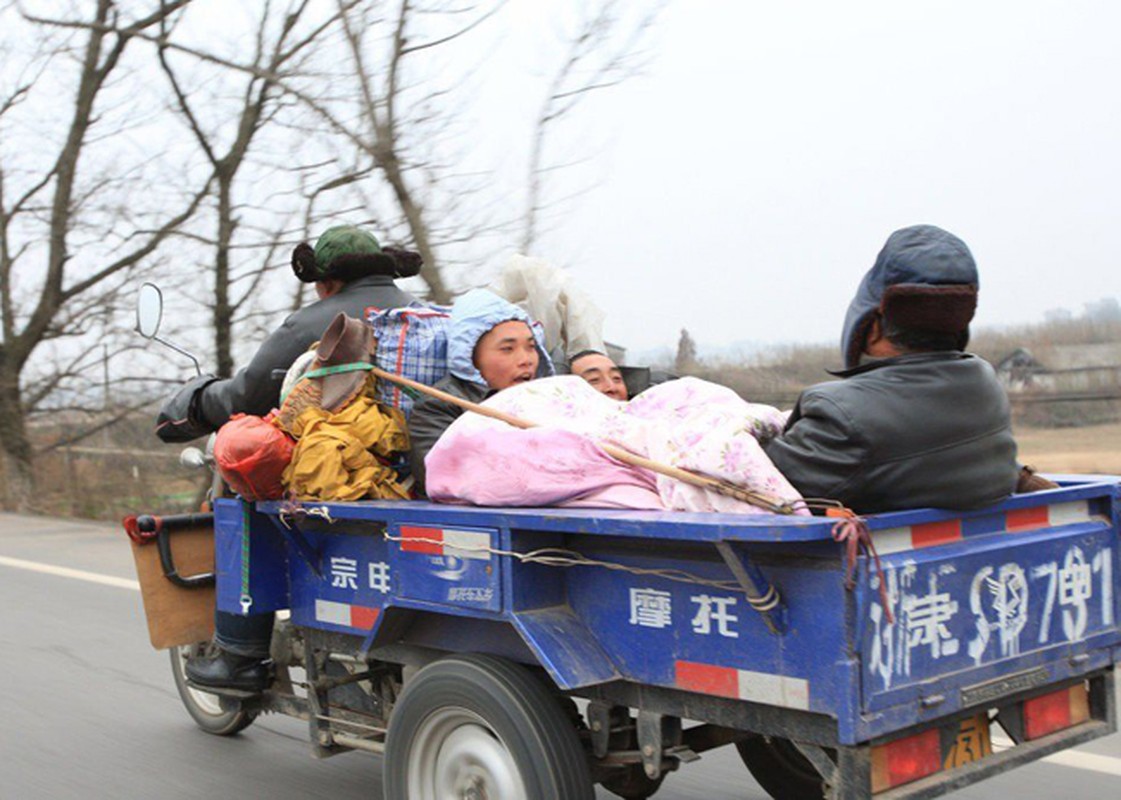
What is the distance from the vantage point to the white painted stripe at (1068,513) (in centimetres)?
337

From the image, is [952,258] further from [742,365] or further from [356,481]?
[742,365]

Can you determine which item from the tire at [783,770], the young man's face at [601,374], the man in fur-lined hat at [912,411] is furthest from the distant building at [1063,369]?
the man in fur-lined hat at [912,411]

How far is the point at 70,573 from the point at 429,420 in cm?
623

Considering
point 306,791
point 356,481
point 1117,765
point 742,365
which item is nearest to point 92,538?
point 742,365

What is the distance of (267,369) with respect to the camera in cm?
455

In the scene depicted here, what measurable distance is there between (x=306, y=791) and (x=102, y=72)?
39.0ft

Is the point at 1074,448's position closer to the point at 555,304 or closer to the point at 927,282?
the point at 555,304

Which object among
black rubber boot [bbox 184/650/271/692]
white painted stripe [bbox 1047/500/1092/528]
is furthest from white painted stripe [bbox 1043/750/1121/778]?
black rubber boot [bbox 184/650/271/692]

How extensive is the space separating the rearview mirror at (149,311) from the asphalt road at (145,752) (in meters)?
1.66

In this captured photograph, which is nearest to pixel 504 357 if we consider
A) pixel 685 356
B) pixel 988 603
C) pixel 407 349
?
pixel 407 349

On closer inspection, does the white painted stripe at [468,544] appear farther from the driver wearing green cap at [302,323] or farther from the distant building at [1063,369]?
the distant building at [1063,369]

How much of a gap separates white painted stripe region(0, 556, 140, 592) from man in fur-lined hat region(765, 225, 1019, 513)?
6.43 metres

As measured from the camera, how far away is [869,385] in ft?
9.87

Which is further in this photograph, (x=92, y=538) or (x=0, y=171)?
(x=0, y=171)
